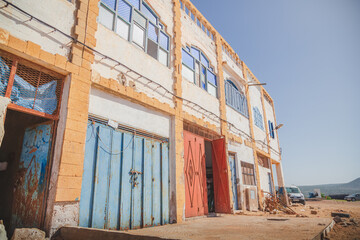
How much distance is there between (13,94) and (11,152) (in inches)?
106

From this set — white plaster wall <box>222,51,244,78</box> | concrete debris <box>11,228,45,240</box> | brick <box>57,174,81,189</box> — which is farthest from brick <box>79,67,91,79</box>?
white plaster wall <box>222,51,244,78</box>

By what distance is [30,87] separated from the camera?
438 cm

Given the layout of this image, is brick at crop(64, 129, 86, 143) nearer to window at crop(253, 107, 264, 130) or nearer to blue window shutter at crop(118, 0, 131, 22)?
blue window shutter at crop(118, 0, 131, 22)

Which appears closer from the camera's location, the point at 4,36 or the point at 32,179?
the point at 4,36

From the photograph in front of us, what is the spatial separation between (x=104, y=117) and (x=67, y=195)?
1.97m

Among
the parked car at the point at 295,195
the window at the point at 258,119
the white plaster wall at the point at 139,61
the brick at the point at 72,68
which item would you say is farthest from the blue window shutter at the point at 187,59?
the parked car at the point at 295,195

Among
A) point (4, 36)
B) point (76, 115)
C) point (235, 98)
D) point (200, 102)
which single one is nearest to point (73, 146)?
point (76, 115)

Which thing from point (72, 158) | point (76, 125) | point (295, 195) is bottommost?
point (295, 195)

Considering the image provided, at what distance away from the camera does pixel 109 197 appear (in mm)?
5121

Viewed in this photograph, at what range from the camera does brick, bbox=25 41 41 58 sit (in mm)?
4156

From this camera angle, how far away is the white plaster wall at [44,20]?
13.4 feet

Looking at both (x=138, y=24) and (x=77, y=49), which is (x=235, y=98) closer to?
(x=138, y=24)

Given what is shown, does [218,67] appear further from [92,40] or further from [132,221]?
[132,221]

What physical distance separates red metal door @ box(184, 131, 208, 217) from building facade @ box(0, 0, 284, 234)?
0.04 m
